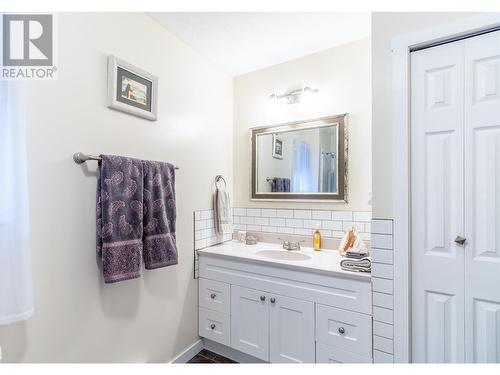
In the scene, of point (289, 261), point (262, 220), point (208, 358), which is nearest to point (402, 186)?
point (289, 261)

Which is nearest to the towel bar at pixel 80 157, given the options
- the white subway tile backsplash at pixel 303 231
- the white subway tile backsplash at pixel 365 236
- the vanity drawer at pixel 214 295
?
the vanity drawer at pixel 214 295

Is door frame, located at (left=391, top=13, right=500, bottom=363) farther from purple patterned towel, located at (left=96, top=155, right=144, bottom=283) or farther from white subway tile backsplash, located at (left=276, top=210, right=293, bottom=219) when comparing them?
purple patterned towel, located at (left=96, top=155, right=144, bottom=283)

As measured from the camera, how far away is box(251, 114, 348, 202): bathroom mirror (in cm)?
197

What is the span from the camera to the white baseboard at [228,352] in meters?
1.82

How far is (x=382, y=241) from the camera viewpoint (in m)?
1.26

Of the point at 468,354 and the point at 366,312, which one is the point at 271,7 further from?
the point at 468,354

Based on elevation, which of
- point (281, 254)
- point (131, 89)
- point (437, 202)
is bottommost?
point (281, 254)

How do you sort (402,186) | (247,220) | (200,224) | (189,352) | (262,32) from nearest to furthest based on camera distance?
(402,186) < (262,32) < (189,352) < (200,224) < (247,220)

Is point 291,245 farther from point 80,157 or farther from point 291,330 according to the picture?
point 80,157

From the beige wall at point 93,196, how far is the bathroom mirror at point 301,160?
623 mm

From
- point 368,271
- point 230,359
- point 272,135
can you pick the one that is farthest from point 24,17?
point 230,359

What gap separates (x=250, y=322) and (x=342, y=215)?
39.5 inches

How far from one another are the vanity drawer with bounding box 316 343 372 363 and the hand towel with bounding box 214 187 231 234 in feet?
3.62

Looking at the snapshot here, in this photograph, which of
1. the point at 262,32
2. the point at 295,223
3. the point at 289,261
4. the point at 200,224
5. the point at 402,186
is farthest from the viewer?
the point at 295,223
